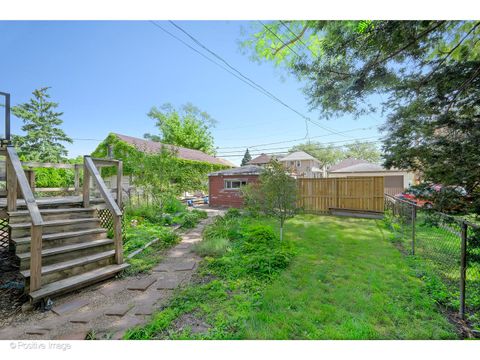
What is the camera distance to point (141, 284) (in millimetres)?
2719

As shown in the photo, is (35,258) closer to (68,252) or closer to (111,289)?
(68,252)

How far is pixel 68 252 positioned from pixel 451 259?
225 inches

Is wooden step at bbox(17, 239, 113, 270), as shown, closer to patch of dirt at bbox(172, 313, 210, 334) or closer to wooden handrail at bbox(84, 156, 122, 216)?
wooden handrail at bbox(84, 156, 122, 216)

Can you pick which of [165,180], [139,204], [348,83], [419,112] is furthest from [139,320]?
[139,204]

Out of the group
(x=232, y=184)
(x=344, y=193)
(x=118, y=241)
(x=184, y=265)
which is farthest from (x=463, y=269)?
(x=232, y=184)

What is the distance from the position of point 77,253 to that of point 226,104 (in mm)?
3830

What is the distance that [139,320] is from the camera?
194cm

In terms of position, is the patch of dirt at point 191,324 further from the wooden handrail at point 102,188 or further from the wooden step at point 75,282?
the wooden handrail at point 102,188

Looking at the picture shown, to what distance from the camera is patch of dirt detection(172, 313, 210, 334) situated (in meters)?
1.78

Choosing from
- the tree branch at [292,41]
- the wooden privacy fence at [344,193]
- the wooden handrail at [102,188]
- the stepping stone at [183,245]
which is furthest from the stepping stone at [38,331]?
the wooden privacy fence at [344,193]

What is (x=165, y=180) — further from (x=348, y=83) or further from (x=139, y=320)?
→ (x=348, y=83)

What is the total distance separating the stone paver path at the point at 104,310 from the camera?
1.77 meters

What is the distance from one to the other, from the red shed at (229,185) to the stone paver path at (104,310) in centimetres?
833
